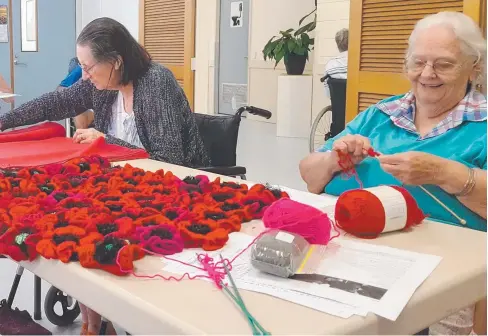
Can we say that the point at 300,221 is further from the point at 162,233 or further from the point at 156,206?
the point at 156,206

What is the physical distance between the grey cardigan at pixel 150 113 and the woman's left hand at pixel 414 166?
96 cm

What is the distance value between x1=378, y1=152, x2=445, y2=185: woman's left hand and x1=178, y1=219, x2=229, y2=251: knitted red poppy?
1.62ft

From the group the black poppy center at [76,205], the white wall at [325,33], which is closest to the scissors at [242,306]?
the black poppy center at [76,205]

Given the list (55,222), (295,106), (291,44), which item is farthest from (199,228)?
(295,106)

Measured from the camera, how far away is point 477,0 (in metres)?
2.37

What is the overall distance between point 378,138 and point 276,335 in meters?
1.11

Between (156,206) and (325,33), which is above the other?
(325,33)

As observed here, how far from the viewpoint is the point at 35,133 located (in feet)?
7.57

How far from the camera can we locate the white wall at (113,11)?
5695 millimetres

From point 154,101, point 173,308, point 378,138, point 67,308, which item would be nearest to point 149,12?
point 154,101

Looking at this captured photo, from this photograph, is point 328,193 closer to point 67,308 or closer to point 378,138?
point 378,138

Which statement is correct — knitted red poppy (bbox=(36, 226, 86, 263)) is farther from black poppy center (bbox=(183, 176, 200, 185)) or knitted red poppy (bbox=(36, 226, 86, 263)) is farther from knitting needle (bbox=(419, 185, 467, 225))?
knitting needle (bbox=(419, 185, 467, 225))

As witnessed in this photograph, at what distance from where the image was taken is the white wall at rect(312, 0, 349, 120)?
6.38 metres

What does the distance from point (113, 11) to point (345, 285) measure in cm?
588
